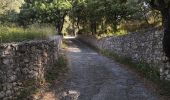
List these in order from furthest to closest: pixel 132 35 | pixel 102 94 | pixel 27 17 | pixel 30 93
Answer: pixel 27 17, pixel 132 35, pixel 102 94, pixel 30 93

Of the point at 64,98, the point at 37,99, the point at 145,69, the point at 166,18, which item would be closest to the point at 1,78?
the point at 37,99

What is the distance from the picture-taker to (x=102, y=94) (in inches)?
529

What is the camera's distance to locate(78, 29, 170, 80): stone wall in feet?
50.6

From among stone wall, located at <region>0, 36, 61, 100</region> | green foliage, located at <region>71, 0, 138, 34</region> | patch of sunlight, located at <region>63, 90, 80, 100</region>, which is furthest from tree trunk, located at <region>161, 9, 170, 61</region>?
green foliage, located at <region>71, 0, 138, 34</region>

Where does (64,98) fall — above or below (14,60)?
below

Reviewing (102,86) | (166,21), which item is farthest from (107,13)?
(166,21)

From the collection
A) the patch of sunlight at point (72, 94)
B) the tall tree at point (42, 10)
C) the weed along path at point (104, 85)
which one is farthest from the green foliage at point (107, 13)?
the patch of sunlight at point (72, 94)

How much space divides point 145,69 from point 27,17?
2983cm

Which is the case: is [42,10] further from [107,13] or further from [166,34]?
[166,34]

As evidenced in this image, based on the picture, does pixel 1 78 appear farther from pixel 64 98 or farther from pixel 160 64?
pixel 160 64

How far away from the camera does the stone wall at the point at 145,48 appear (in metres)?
15.4

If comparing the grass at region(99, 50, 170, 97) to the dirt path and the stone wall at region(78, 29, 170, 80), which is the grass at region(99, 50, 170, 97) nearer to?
the stone wall at region(78, 29, 170, 80)

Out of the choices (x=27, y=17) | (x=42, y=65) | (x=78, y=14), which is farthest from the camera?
(x=78, y=14)

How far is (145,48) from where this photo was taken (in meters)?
18.3
